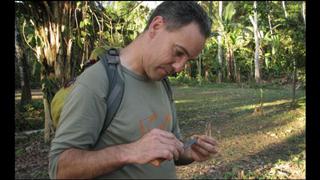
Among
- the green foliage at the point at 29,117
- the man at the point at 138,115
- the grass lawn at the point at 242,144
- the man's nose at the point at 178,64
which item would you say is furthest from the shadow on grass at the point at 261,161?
the green foliage at the point at 29,117

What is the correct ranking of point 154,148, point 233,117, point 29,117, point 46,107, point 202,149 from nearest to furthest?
point 154,148 → point 202,149 → point 46,107 → point 233,117 → point 29,117

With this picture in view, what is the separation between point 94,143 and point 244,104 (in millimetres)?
11083

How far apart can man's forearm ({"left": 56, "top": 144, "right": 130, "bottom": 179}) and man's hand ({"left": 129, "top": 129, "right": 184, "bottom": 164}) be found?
31 mm

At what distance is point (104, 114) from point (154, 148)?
9.2 inches

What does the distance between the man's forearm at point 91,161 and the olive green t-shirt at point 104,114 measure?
0.04m

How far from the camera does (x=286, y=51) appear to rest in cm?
1077

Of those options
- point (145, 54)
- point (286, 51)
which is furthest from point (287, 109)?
point (145, 54)

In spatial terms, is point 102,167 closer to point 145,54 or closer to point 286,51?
point 145,54

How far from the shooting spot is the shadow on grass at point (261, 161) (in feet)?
17.3

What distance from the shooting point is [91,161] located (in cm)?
131

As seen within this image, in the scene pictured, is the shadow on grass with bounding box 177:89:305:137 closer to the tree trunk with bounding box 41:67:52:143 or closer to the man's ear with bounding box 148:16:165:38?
the tree trunk with bounding box 41:67:52:143

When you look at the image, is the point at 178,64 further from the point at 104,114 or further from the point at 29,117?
the point at 29,117

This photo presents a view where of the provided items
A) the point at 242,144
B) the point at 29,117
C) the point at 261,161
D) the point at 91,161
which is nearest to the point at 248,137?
the point at 242,144

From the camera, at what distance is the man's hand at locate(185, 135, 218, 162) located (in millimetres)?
1671
